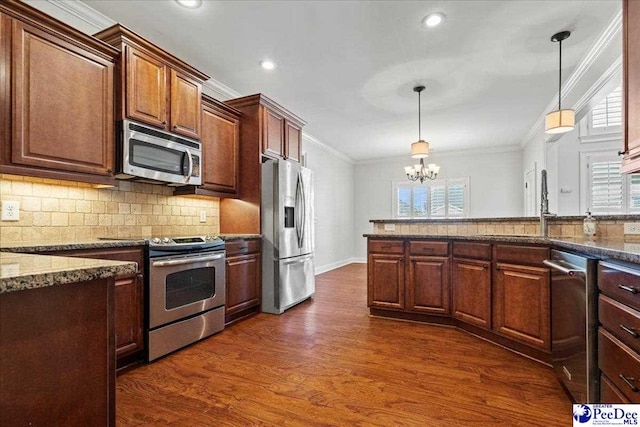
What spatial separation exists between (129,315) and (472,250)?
2.77 metres

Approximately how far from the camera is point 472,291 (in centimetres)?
284

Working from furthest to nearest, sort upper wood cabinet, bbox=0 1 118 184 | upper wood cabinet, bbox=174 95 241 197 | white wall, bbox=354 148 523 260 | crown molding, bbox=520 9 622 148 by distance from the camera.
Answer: white wall, bbox=354 148 523 260 < upper wood cabinet, bbox=174 95 241 197 < crown molding, bbox=520 9 622 148 < upper wood cabinet, bbox=0 1 118 184

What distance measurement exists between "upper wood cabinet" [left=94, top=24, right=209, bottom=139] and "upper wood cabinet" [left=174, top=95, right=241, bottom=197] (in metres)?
0.27

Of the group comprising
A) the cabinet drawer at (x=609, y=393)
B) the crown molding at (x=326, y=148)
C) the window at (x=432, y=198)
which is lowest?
the cabinet drawer at (x=609, y=393)

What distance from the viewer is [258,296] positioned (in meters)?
3.61

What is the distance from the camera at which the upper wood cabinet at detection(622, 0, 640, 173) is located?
1758mm

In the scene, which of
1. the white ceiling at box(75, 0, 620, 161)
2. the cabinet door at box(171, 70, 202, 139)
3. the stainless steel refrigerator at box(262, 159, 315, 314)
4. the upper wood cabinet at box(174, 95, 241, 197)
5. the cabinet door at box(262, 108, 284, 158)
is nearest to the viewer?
the white ceiling at box(75, 0, 620, 161)

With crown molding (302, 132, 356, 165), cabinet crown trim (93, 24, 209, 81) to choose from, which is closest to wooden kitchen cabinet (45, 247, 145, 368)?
cabinet crown trim (93, 24, 209, 81)

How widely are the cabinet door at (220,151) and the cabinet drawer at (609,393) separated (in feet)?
10.6

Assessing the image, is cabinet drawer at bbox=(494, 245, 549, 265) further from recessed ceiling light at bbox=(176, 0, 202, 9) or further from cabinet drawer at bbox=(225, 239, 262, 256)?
recessed ceiling light at bbox=(176, 0, 202, 9)

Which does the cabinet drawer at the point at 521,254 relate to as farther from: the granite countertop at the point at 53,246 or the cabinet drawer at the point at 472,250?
the granite countertop at the point at 53,246

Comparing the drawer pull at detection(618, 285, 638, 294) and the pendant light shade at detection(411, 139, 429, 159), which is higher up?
the pendant light shade at detection(411, 139, 429, 159)

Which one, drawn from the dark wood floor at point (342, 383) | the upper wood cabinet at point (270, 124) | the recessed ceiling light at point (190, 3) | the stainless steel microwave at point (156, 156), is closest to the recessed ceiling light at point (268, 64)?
the upper wood cabinet at point (270, 124)

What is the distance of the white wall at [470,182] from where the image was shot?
715 cm
